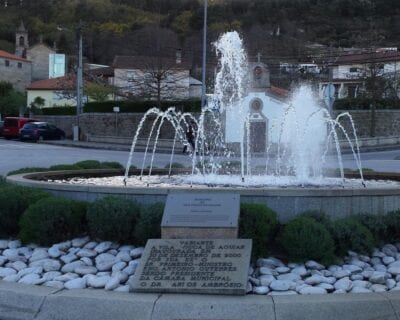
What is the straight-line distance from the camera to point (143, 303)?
631 cm

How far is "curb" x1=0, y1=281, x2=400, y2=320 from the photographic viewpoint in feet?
20.1

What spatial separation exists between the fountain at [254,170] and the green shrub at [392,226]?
439 millimetres

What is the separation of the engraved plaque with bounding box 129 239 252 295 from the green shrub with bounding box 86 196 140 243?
626mm

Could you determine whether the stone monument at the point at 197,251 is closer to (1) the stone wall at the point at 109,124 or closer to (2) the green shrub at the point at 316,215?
(2) the green shrub at the point at 316,215

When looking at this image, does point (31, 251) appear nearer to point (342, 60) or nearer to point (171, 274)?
point (171, 274)

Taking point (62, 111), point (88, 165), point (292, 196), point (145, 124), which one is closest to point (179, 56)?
point (62, 111)

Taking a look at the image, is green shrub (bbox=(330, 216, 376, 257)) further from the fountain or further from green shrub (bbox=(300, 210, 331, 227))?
the fountain

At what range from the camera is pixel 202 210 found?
311 inches

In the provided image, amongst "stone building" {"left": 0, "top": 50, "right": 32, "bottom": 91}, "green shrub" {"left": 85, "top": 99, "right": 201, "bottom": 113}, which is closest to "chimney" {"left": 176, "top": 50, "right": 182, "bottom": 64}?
"green shrub" {"left": 85, "top": 99, "right": 201, "bottom": 113}

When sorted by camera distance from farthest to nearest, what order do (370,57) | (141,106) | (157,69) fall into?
(370,57) < (157,69) < (141,106)

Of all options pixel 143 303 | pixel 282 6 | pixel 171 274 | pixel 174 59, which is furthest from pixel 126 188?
pixel 282 6

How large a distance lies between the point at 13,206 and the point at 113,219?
5.19 feet

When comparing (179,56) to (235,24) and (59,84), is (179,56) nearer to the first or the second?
(235,24)

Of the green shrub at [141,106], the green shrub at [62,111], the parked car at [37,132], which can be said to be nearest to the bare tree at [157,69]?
the green shrub at [141,106]
